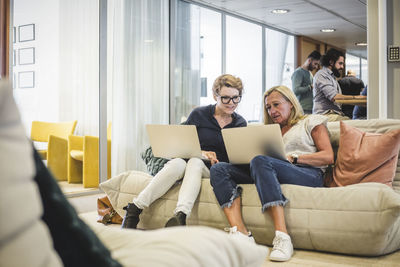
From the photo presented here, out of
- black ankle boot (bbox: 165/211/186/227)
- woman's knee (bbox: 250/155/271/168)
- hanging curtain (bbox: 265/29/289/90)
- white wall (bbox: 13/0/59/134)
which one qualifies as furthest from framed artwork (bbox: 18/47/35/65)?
hanging curtain (bbox: 265/29/289/90)

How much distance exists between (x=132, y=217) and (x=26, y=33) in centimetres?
230

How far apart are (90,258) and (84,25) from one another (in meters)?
4.58

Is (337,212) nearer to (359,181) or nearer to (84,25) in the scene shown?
(359,181)

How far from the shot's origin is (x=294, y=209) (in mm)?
2652

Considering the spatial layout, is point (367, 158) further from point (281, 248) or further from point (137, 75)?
point (137, 75)

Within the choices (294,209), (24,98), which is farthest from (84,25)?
(294,209)

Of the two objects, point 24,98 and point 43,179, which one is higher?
point 24,98

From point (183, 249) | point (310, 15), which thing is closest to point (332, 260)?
point (183, 249)

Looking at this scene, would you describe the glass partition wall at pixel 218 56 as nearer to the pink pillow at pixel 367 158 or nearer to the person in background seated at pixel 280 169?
the person in background seated at pixel 280 169

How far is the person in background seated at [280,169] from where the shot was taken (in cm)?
261

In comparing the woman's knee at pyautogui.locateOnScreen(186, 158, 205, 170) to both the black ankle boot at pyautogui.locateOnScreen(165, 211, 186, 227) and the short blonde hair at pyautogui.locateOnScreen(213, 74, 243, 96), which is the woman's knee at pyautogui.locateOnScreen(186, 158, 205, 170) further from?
the short blonde hair at pyautogui.locateOnScreen(213, 74, 243, 96)

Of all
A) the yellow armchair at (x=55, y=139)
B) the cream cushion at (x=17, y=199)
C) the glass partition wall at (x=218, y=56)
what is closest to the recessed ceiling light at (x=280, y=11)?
the glass partition wall at (x=218, y=56)

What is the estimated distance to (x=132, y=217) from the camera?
2.97 meters

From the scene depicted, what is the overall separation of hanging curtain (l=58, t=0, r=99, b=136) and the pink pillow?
2.87 m
